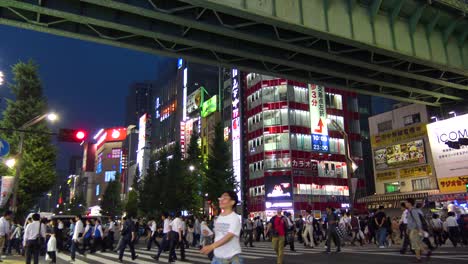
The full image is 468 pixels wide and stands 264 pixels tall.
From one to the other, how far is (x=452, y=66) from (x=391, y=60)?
3.01 metres

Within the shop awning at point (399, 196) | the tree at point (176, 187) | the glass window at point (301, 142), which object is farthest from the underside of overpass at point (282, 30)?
the glass window at point (301, 142)

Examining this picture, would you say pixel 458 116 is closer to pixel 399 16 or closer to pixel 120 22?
pixel 399 16

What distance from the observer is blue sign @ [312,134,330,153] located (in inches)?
2205

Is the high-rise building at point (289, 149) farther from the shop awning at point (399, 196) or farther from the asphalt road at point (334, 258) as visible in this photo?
the asphalt road at point (334, 258)

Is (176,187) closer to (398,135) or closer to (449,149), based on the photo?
(398,135)

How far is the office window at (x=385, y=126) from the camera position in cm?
3656

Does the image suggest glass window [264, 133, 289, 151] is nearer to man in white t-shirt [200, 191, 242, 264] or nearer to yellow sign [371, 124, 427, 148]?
yellow sign [371, 124, 427, 148]

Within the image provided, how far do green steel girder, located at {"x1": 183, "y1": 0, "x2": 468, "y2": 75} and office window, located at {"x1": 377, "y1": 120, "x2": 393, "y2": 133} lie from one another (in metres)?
16.5

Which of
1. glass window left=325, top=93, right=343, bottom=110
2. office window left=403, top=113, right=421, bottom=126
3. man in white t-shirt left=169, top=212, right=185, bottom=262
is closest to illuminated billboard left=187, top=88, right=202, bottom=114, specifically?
glass window left=325, top=93, right=343, bottom=110

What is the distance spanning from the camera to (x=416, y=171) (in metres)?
33.7

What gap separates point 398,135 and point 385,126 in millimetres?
1895

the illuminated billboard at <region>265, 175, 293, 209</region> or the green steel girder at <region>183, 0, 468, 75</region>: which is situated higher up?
the green steel girder at <region>183, 0, 468, 75</region>

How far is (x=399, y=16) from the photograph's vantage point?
17.7m

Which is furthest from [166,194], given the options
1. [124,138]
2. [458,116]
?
[124,138]
